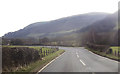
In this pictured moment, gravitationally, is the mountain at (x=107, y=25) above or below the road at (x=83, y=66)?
above

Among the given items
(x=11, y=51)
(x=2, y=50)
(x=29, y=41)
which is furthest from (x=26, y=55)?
(x=29, y=41)

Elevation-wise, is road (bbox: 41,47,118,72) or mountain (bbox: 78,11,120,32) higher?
mountain (bbox: 78,11,120,32)

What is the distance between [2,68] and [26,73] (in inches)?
112

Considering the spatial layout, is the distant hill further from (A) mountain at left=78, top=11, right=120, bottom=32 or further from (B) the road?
(B) the road

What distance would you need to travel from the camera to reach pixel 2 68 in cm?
1498

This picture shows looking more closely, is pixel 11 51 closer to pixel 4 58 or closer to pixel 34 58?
pixel 4 58

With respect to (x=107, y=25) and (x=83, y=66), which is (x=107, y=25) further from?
(x=83, y=66)

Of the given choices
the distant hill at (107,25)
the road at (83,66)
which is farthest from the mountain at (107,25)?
the road at (83,66)

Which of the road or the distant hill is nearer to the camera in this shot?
the road

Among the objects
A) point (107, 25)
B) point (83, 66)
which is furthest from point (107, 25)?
point (83, 66)

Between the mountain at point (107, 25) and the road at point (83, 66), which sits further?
the mountain at point (107, 25)

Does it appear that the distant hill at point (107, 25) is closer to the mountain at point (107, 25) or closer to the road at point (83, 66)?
the mountain at point (107, 25)

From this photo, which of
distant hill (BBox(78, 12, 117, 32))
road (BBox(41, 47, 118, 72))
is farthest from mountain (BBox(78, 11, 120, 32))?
road (BBox(41, 47, 118, 72))

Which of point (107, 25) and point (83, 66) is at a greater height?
point (107, 25)
